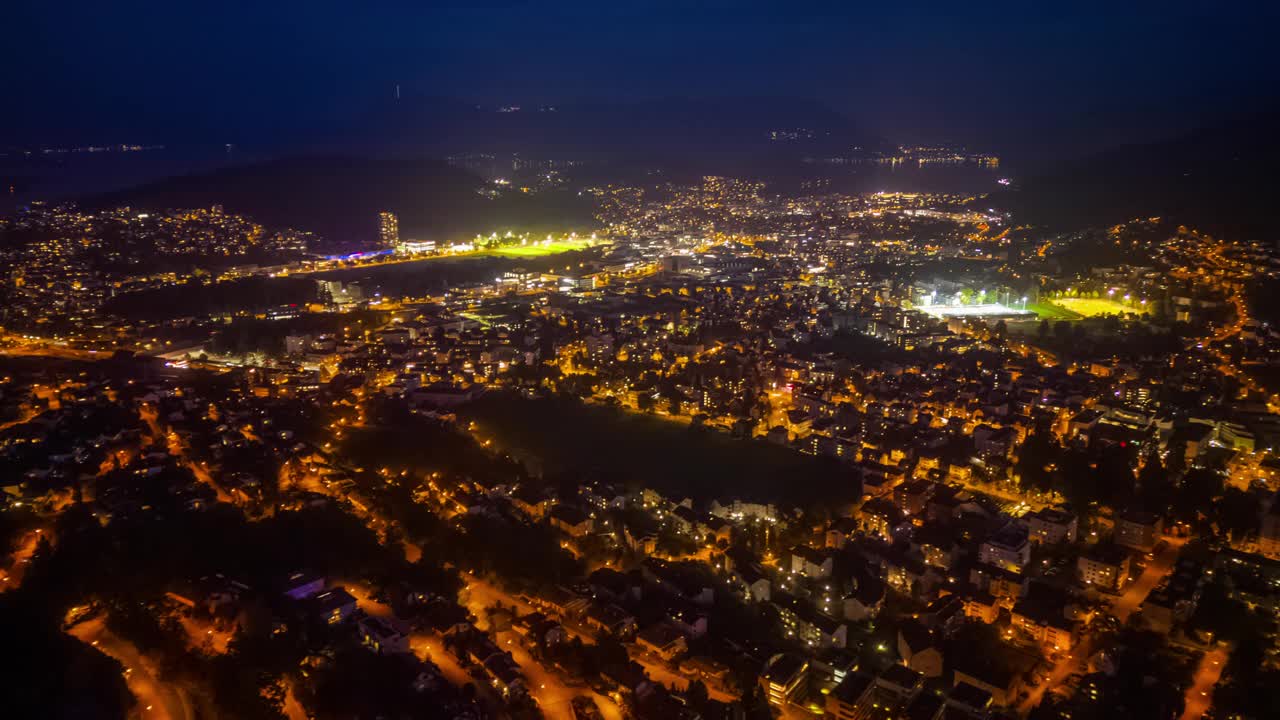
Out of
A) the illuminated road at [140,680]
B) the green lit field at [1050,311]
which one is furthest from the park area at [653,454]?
the green lit field at [1050,311]

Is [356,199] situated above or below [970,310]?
above

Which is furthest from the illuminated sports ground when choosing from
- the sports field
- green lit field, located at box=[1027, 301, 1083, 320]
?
green lit field, located at box=[1027, 301, 1083, 320]

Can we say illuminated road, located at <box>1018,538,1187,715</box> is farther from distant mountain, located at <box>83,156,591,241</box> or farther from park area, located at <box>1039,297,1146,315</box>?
distant mountain, located at <box>83,156,591,241</box>

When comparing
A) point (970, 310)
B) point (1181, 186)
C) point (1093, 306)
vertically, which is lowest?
point (970, 310)

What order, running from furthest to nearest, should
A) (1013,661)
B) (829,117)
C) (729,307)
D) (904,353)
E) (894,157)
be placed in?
(829,117) → (894,157) → (729,307) → (904,353) → (1013,661)

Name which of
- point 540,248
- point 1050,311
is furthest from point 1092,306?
point 540,248

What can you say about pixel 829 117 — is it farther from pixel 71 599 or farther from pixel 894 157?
pixel 71 599

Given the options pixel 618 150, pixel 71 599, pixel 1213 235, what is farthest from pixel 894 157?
pixel 71 599

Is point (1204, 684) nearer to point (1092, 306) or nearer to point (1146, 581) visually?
point (1146, 581)
